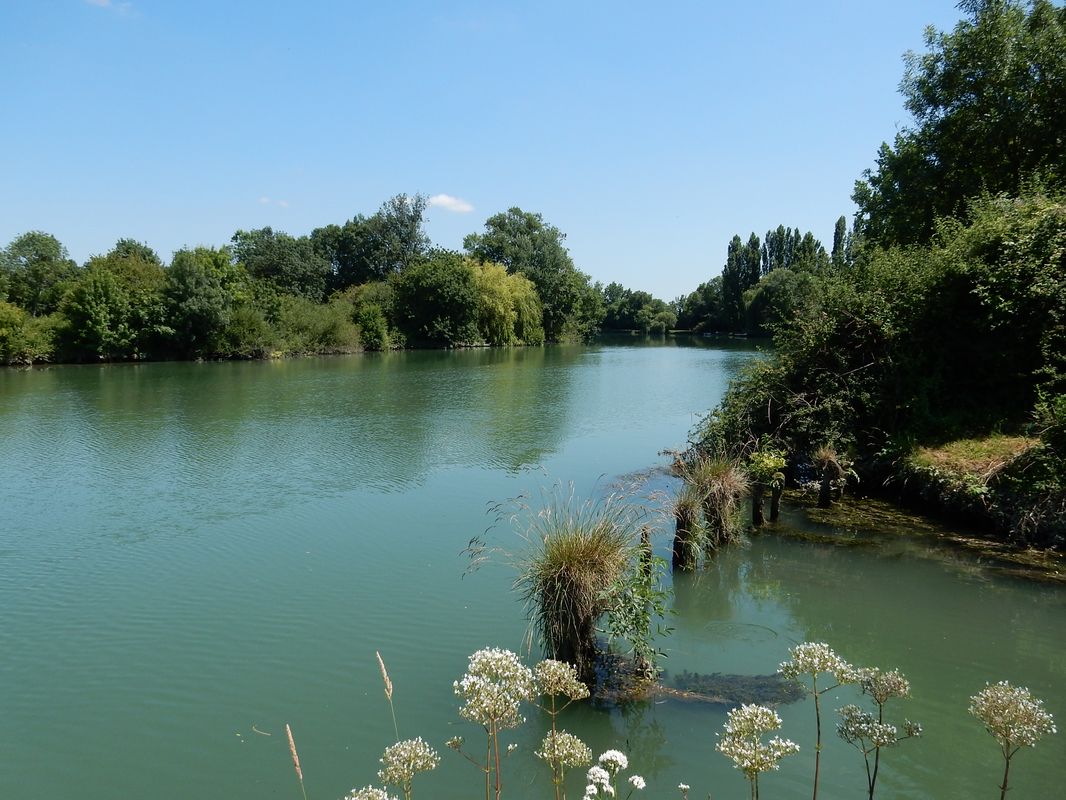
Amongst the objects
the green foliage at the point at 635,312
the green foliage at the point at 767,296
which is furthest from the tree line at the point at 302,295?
the green foliage at the point at 635,312

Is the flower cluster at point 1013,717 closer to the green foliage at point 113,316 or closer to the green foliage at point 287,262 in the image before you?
the green foliage at point 113,316

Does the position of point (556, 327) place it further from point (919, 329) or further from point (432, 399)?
point (919, 329)

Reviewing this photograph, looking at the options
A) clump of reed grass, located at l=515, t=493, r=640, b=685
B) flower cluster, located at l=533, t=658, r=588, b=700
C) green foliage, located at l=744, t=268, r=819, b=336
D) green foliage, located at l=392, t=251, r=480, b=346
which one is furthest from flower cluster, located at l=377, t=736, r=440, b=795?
green foliage, located at l=744, t=268, r=819, b=336

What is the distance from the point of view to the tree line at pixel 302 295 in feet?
152

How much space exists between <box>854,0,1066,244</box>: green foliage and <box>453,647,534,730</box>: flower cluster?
1810 centimetres

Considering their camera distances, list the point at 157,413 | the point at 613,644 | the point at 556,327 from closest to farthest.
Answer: the point at 613,644 < the point at 157,413 < the point at 556,327

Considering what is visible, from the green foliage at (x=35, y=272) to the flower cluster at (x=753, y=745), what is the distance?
5908 cm

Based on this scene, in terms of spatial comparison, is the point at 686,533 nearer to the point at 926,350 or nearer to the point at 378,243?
the point at 926,350

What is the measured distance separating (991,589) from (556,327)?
Result: 69867 millimetres

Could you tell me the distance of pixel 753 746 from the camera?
8.82ft

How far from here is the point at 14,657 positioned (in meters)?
6.92

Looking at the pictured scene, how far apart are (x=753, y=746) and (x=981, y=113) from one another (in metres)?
21.7

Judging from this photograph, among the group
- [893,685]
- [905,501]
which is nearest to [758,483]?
[905,501]

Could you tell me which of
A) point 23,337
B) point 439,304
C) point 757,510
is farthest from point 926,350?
point 439,304
